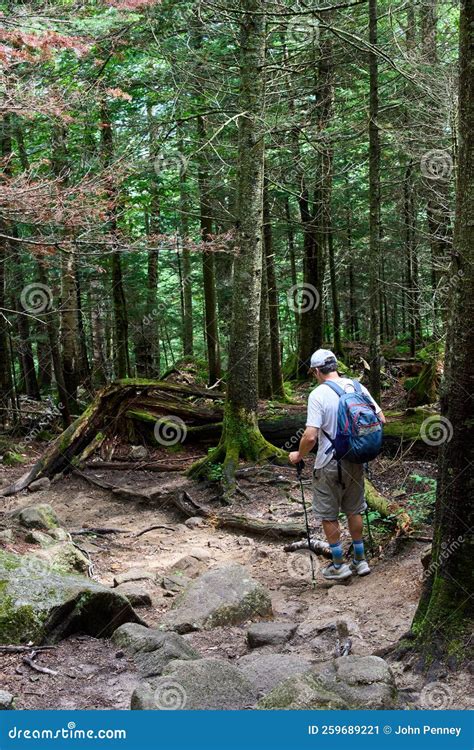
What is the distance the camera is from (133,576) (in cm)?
718

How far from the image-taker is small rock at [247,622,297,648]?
511 cm

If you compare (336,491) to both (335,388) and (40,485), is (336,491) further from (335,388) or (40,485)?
(40,485)

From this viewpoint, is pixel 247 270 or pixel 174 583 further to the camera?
pixel 247 270

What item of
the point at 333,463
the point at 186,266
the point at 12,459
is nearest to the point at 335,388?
the point at 333,463

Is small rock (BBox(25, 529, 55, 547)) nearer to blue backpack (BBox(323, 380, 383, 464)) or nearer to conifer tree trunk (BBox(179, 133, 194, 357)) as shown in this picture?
blue backpack (BBox(323, 380, 383, 464))

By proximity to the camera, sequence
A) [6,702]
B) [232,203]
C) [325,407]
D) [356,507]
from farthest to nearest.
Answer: [232,203] → [356,507] → [325,407] → [6,702]

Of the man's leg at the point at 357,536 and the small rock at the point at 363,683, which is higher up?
the small rock at the point at 363,683

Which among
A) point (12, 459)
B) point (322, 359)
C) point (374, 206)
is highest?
point (374, 206)

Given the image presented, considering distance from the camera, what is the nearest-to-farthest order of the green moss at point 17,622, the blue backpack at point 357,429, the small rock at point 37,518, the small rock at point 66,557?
the green moss at point 17,622, the blue backpack at point 357,429, the small rock at point 66,557, the small rock at point 37,518

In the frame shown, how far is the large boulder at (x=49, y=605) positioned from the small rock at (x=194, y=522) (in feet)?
11.1

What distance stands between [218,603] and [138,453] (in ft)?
20.9

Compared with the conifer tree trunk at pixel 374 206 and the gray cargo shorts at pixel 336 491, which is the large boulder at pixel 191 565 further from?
the conifer tree trunk at pixel 374 206

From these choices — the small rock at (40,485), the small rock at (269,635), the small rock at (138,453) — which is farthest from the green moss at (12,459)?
the small rock at (269,635)

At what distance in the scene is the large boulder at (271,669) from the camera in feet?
13.4
